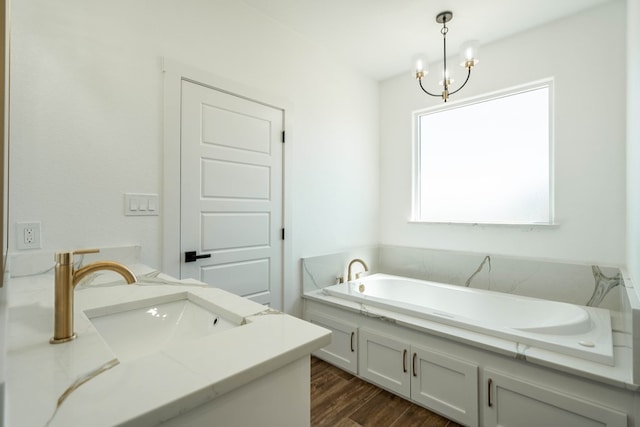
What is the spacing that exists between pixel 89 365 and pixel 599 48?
11.0 ft

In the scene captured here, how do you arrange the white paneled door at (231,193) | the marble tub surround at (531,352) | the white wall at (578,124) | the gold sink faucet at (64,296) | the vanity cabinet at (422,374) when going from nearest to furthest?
1. the gold sink faucet at (64,296)
2. the marble tub surround at (531,352)
3. the vanity cabinet at (422,374)
4. the white paneled door at (231,193)
5. the white wall at (578,124)

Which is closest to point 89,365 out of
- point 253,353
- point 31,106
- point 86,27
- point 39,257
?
point 253,353

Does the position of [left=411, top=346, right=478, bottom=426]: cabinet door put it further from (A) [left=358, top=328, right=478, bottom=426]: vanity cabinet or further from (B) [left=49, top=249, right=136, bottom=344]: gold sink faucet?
(B) [left=49, top=249, right=136, bottom=344]: gold sink faucet

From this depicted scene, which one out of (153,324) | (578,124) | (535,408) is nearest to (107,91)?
(153,324)

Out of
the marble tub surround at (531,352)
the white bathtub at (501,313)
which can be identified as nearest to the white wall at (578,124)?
the white bathtub at (501,313)

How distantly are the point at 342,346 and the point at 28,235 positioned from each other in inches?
78.3

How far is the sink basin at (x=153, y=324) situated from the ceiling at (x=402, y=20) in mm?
2181

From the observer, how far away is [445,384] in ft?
5.76

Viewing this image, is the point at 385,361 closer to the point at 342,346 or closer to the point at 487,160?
the point at 342,346

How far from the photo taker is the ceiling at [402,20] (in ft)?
7.21

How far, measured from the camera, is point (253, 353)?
26.1 inches

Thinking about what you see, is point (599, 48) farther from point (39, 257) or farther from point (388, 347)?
point (39, 257)

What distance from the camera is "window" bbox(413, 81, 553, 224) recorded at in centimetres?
252

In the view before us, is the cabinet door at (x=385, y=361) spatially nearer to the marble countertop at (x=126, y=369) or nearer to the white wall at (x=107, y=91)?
the white wall at (x=107, y=91)
